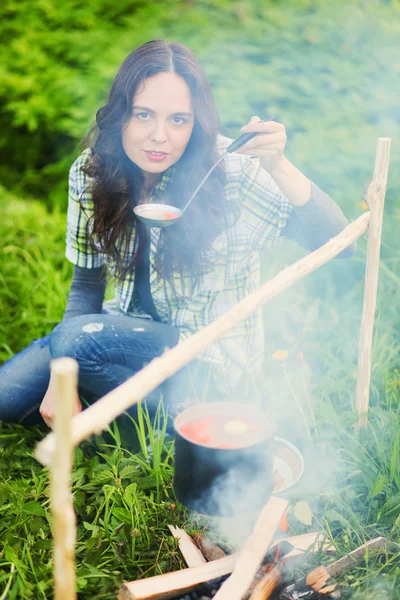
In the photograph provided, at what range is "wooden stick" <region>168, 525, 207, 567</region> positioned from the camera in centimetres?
186

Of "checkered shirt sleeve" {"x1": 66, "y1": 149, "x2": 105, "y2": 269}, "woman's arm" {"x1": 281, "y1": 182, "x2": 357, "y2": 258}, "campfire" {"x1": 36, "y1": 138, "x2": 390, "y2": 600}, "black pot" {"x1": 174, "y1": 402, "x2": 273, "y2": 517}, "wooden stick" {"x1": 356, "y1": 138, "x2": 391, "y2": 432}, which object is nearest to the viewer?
"campfire" {"x1": 36, "y1": 138, "x2": 390, "y2": 600}

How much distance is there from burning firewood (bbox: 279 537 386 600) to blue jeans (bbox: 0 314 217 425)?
842 millimetres

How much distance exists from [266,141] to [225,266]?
732 mm

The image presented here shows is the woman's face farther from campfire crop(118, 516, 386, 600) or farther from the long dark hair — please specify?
campfire crop(118, 516, 386, 600)

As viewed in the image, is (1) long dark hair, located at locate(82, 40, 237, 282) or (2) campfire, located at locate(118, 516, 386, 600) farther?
(1) long dark hair, located at locate(82, 40, 237, 282)

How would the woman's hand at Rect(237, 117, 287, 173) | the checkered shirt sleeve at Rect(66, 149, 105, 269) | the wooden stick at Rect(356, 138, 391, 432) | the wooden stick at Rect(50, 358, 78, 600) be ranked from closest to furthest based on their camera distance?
the wooden stick at Rect(50, 358, 78, 600) < the woman's hand at Rect(237, 117, 287, 173) < the wooden stick at Rect(356, 138, 391, 432) < the checkered shirt sleeve at Rect(66, 149, 105, 269)

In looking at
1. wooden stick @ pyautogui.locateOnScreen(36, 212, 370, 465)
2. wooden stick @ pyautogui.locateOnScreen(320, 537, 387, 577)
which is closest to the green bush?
wooden stick @ pyautogui.locateOnScreen(36, 212, 370, 465)

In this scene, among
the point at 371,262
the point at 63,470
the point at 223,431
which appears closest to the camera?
the point at 63,470

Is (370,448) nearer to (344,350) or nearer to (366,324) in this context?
(366,324)

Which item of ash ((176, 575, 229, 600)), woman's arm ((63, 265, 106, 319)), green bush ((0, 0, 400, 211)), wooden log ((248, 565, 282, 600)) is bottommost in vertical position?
ash ((176, 575, 229, 600))

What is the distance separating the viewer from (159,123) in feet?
7.23

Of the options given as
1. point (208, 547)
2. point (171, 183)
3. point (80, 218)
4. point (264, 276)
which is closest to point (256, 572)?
point (208, 547)

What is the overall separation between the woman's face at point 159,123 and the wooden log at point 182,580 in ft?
4.43

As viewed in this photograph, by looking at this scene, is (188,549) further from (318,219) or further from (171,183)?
(171,183)
